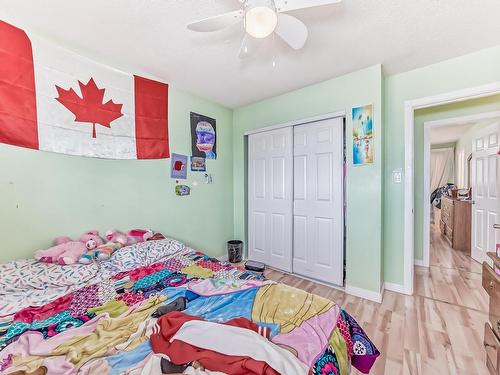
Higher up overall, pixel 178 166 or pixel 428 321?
pixel 178 166

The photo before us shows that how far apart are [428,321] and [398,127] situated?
6.32ft

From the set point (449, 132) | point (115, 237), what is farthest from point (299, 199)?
point (449, 132)

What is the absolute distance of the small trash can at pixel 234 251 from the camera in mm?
3307

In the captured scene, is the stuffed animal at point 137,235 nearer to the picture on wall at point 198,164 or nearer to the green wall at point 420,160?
the picture on wall at point 198,164

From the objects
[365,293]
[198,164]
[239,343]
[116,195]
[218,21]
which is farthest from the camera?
[198,164]

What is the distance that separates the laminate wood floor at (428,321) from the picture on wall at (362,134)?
1491mm

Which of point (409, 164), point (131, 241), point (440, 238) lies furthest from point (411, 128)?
point (440, 238)

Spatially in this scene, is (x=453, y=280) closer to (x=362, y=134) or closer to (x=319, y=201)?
(x=319, y=201)

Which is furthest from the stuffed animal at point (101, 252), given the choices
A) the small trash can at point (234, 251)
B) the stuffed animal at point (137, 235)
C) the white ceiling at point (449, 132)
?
the white ceiling at point (449, 132)

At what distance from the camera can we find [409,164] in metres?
2.32

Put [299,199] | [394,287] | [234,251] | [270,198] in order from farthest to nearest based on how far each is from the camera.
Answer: [234,251]
[270,198]
[299,199]
[394,287]

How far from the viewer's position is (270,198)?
10.4 feet

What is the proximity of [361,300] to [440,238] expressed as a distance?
3.82 meters

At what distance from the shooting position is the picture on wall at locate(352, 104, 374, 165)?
7.54 ft
